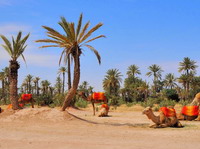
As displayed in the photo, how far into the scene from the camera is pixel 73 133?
11883 millimetres

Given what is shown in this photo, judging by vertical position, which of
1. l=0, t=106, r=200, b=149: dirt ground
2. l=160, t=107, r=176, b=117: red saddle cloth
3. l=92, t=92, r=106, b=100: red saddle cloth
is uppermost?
l=92, t=92, r=106, b=100: red saddle cloth

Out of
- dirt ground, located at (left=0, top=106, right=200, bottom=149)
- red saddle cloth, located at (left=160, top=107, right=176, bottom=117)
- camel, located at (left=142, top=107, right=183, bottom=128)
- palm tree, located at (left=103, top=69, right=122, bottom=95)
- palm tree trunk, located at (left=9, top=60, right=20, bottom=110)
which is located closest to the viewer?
dirt ground, located at (left=0, top=106, right=200, bottom=149)

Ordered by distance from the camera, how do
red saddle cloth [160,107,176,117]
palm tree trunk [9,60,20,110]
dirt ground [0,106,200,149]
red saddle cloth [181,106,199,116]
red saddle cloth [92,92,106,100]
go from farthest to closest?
red saddle cloth [92,92,106,100] → red saddle cloth [181,106,199,116] → palm tree trunk [9,60,20,110] → red saddle cloth [160,107,176,117] → dirt ground [0,106,200,149]

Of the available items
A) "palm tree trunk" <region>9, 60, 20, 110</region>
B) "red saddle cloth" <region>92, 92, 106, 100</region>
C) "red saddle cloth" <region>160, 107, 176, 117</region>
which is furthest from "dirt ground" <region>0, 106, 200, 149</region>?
"red saddle cloth" <region>92, 92, 106, 100</region>

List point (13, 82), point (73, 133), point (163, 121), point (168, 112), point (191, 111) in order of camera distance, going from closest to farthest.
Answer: point (73, 133) < point (163, 121) < point (168, 112) < point (13, 82) < point (191, 111)

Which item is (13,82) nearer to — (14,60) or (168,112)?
(14,60)

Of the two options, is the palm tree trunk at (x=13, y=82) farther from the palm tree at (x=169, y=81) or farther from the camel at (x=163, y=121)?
the palm tree at (x=169, y=81)

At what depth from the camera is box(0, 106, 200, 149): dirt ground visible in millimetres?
8828

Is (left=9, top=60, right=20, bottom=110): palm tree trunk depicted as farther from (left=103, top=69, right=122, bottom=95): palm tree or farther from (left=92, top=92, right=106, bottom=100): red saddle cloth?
(left=103, top=69, right=122, bottom=95): palm tree

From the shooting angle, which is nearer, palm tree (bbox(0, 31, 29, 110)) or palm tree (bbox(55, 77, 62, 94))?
palm tree (bbox(0, 31, 29, 110))

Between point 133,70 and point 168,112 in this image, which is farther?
point 133,70

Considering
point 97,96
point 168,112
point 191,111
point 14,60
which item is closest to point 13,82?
point 14,60

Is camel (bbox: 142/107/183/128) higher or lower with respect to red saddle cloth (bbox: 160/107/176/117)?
lower

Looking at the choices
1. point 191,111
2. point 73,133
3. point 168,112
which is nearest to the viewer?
point 73,133
